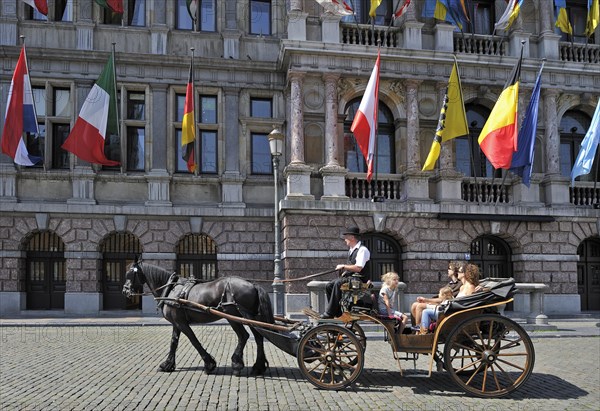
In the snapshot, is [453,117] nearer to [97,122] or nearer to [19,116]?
[97,122]

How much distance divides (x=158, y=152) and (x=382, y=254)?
905 cm

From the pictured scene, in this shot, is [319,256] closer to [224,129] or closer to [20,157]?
[224,129]

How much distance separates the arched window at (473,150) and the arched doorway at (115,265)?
1261cm

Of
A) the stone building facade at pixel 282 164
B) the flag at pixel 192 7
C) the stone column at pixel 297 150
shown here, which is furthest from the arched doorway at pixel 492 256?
the flag at pixel 192 7

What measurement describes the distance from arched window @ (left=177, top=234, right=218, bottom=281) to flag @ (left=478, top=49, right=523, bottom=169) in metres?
10.3

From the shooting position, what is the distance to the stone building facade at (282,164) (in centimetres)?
2078

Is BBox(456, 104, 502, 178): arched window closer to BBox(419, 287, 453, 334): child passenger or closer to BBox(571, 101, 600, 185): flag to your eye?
BBox(571, 101, 600, 185): flag

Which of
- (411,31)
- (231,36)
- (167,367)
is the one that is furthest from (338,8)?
(167,367)

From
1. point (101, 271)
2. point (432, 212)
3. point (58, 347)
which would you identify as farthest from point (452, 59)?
point (58, 347)

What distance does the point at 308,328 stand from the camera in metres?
8.62

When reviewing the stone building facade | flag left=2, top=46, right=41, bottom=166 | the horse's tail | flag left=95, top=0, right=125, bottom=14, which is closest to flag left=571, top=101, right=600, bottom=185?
the stone building facade

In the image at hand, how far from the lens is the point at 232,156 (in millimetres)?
22328

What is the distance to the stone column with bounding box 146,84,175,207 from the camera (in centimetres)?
2162

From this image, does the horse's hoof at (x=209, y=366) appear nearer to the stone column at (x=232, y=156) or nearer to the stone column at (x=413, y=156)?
the stone column at (x=232, y=156)
